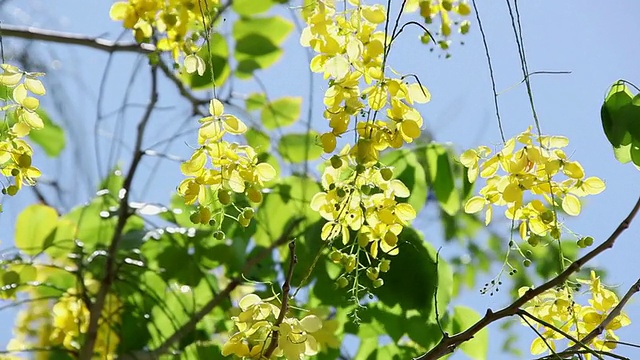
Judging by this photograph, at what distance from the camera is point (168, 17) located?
64cm

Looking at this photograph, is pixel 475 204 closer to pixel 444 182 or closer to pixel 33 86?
pixel 444 182

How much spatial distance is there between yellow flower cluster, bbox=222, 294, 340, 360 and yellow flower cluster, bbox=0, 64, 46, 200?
172 millimetres

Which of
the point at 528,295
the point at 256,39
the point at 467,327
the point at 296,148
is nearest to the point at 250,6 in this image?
the point at 256,39

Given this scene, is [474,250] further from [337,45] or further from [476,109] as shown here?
[337,45]

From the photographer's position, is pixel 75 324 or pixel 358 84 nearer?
pixel 358 84

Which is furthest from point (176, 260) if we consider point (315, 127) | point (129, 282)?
point (315, 127)

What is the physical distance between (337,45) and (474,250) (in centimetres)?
53

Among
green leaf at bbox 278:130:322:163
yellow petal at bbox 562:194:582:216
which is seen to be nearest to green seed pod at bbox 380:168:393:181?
yellow petal at bbox 562:194:582:216

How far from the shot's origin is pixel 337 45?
0.52m

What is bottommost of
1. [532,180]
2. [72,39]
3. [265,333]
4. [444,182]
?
[265,333]

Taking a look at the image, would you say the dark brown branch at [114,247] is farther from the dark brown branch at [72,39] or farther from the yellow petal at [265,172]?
the yellow petal at [265,172]

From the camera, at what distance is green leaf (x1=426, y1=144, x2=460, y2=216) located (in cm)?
72

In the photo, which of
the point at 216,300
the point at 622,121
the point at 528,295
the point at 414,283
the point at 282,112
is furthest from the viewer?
the point at 282,112

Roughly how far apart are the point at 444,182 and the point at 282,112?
9.3 inches
